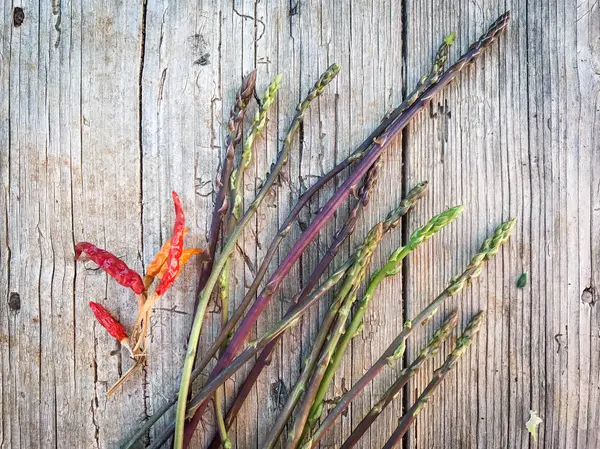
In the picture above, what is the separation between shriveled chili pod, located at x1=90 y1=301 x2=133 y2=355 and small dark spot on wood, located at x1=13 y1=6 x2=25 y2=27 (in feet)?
2.57

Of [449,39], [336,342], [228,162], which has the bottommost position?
[336,342]

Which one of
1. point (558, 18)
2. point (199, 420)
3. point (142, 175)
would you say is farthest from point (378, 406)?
point (558, 18)

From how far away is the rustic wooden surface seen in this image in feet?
4.69

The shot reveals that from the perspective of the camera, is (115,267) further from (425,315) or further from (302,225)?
(425,315)

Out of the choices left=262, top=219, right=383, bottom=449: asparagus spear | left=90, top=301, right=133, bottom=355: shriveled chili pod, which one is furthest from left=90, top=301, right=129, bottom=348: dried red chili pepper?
left=262, top=219, right=383, bottom=449: asparagus spear

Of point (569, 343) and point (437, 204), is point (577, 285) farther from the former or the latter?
point (437, 204)

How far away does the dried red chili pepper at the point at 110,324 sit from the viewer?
136cm

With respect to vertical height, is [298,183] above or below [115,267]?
above

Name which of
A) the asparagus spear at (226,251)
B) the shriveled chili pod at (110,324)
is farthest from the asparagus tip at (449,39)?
the shriveled chili pod at (110,324)

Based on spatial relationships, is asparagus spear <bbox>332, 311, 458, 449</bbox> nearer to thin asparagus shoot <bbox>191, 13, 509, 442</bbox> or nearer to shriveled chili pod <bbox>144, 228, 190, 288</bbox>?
thin asparagus shoot <bbox>191, 13, 509, 442</bbox>

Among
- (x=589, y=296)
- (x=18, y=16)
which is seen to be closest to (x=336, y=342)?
(x=589, y=296)

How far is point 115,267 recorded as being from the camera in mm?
1328

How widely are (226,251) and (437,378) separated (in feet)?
2.02

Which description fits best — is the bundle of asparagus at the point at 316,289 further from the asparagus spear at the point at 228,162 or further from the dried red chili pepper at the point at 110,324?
the dried red chili pepper at the point at 110,324
